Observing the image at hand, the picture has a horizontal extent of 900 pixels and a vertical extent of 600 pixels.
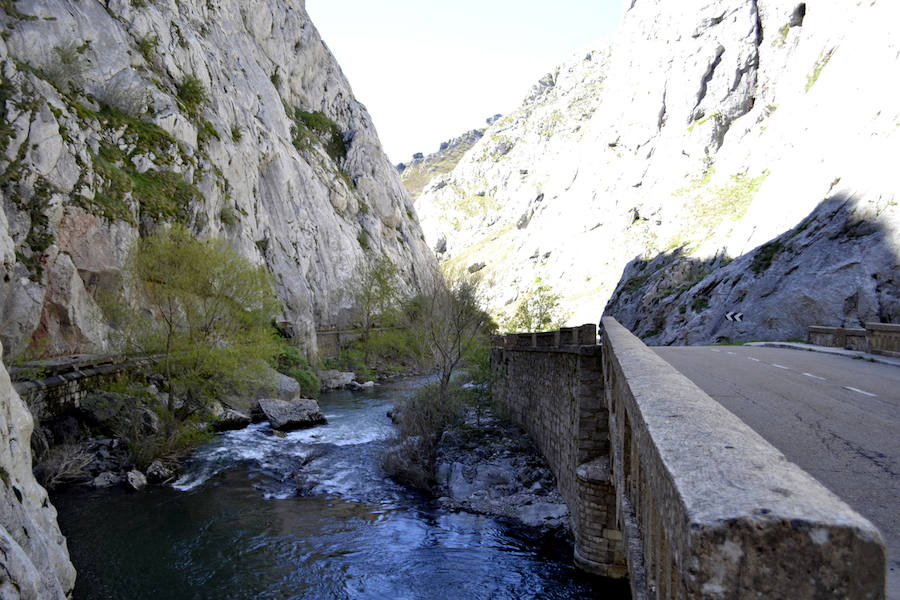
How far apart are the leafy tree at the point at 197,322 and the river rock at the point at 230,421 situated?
2146mm

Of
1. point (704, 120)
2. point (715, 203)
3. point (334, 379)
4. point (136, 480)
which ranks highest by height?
point (704, 120)

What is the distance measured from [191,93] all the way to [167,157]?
370 inches

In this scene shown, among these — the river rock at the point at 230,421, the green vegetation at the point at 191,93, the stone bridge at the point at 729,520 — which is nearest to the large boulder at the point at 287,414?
the river rock at the point at 230,421

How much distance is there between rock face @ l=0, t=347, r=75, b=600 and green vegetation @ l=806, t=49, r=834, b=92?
4744cm

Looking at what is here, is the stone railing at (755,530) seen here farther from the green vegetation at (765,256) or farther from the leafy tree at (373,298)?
the leafy tree at (373,298)

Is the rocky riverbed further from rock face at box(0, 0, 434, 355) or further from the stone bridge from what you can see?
rock face at box(0, 0, 434, 355)

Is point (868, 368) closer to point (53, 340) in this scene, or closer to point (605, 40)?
point (53, 340)

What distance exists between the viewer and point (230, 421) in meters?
22.4

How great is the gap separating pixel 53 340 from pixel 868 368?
1045 inches

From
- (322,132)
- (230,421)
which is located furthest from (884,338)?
(322,132)

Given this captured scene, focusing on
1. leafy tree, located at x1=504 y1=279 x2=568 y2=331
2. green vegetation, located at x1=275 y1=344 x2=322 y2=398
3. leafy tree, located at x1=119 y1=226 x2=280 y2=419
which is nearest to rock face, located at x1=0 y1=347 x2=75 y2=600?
leafy tree, located at x1=119 y1=226 x2=280 y2=419

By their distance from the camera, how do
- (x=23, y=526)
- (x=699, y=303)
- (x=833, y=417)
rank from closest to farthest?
(x=23, y=526), (x=833, y=417), (x=699, y=303)

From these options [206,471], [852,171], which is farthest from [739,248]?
[206,471]

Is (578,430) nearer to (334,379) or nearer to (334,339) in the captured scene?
(334,379)
